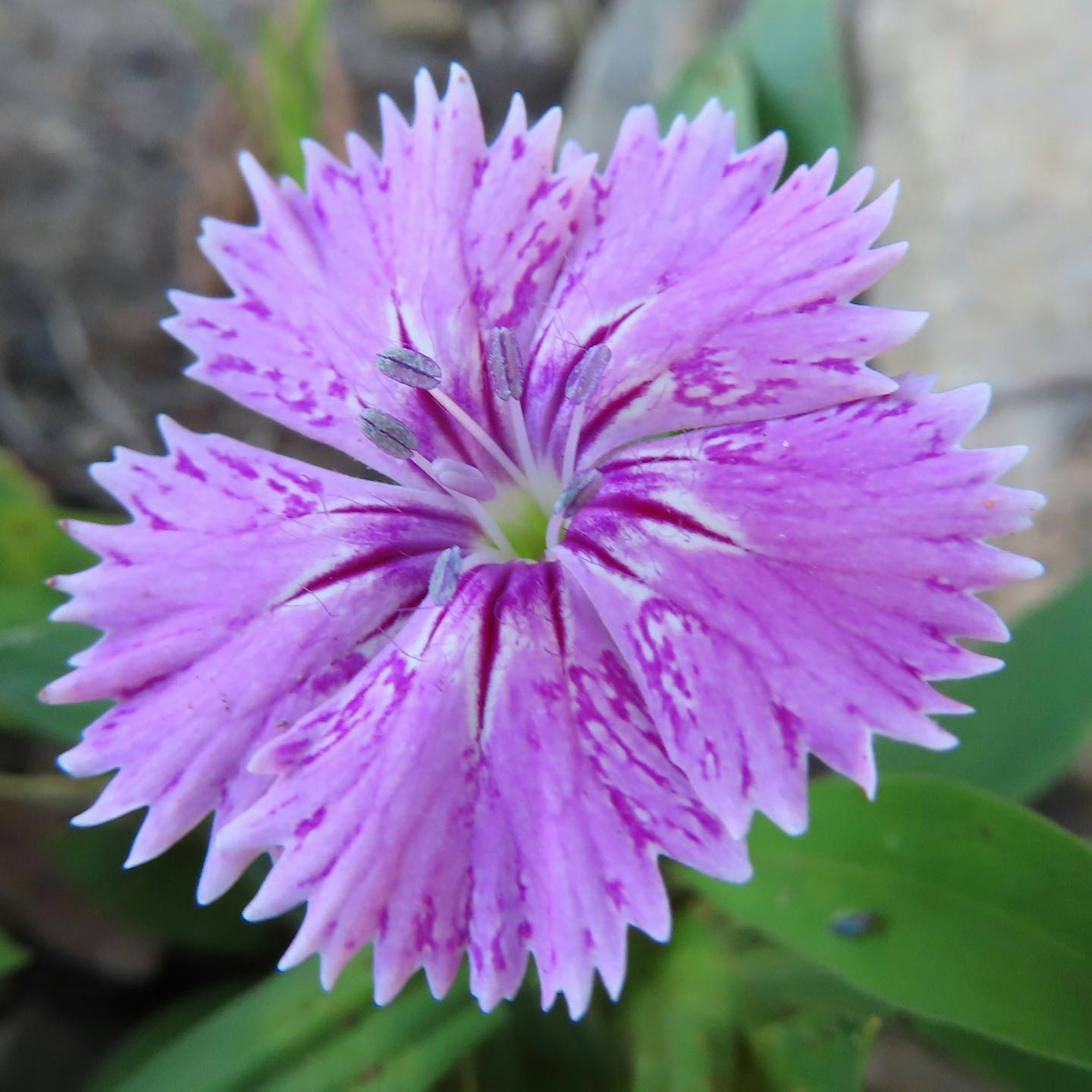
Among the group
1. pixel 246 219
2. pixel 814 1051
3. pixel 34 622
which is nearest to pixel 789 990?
pixel 814 1051

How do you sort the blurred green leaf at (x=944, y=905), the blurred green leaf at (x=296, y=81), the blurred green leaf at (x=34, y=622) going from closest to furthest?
the blurred green leaf at (x=944, y=905), the blurred green leaf at (x=34, y=622), the blurred green leaf at (x=296, y=81)

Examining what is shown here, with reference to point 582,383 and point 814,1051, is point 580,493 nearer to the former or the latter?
point 582,383

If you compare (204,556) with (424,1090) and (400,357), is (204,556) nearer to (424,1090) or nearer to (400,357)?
(400,357)

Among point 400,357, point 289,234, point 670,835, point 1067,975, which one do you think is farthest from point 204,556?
point 1067,975

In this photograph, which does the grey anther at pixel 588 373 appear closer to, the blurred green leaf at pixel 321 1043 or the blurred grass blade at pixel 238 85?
the blurred green leaf at pixel 321 1043

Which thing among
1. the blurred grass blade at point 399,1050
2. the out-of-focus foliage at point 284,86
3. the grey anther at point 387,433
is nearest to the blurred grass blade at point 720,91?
the out-of-focus foliage at point 284,86

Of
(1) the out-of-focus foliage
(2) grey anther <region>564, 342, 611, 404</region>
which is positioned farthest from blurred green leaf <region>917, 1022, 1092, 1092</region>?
(1) the out-of-focus foliage

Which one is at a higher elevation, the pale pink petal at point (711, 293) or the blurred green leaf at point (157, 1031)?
the pale pink petal at point (711, 293)
